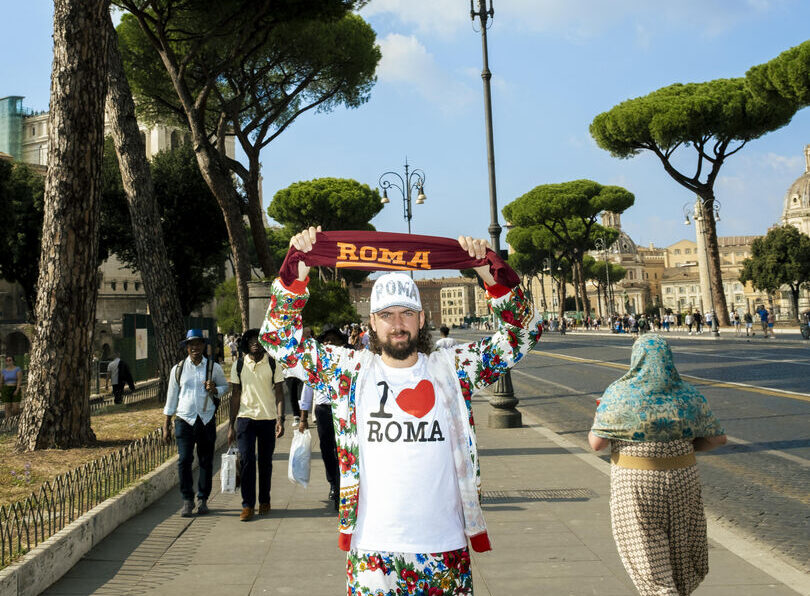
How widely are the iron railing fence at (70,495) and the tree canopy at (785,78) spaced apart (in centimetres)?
3352

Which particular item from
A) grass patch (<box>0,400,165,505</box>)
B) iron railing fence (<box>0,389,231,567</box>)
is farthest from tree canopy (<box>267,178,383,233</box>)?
iron railing fence (<box>0,389,231,567</box>)

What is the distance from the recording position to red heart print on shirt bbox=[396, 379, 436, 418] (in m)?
2.77

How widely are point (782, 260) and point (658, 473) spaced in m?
68.7

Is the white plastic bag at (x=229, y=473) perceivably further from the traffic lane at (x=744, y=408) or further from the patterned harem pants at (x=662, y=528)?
the traffic lane at (x=744, y=408)

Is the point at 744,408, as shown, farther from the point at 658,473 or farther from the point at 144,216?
the point at 144,216

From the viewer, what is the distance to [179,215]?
33625 mm

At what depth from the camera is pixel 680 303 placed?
14562cm

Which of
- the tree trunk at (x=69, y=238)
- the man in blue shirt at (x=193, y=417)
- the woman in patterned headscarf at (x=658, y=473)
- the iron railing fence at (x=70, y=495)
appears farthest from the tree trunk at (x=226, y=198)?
the woman in patterned headscarf at (x=658, y=473)

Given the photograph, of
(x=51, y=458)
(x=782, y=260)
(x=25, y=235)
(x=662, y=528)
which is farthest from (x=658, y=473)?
(x=782, y=260)

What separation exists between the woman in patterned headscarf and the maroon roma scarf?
0.86 meters

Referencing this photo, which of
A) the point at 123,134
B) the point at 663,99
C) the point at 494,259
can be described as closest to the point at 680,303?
the point at 663,99

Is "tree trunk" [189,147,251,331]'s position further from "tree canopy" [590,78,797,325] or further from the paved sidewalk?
"tree canopy" [590,78,797,325]

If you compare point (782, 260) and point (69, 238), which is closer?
point (69, 238)

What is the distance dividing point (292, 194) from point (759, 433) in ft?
143
